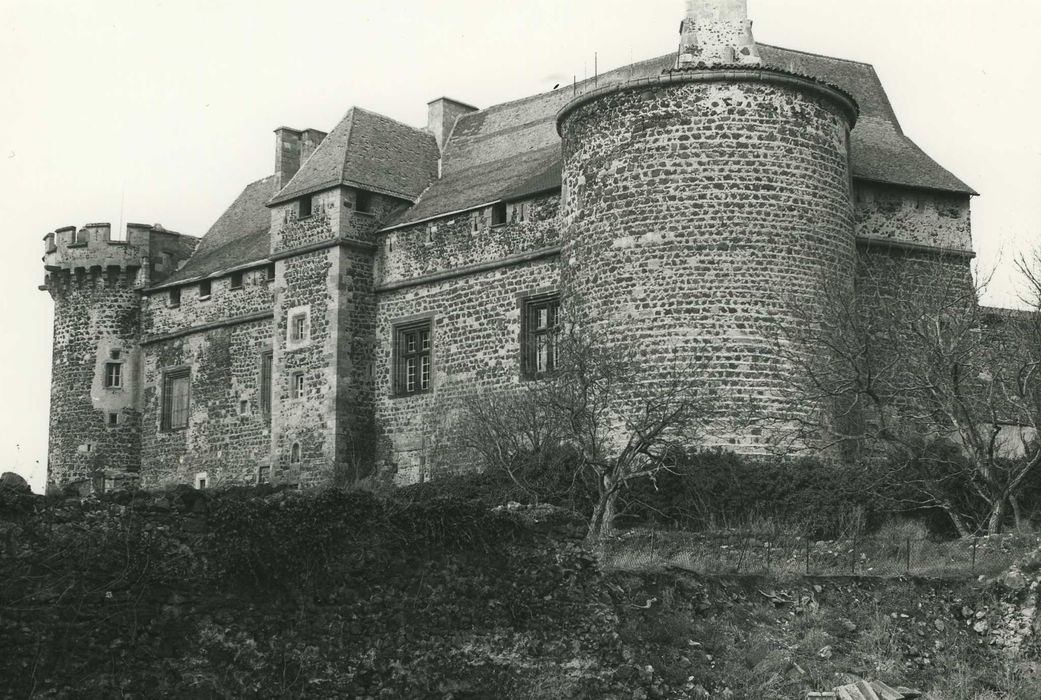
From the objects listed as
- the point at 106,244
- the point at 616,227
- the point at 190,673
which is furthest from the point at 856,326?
the point at 106,244

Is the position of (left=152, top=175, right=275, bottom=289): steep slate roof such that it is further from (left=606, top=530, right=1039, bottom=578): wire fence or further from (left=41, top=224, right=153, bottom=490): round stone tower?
(left=606, top=530, right=1039, bottom=578): wire fence

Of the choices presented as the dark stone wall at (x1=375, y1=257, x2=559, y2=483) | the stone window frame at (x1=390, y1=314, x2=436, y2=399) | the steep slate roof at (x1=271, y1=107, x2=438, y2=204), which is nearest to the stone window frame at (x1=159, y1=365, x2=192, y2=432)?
the steep slate roof at (x1=271, y1=107, x2=438, y2=204)

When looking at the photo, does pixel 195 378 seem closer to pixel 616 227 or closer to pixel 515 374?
pixel 515 374

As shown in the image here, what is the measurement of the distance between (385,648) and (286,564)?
4.11ft

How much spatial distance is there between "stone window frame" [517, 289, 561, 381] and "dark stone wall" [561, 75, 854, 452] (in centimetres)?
231

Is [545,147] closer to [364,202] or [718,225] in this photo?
[364,202]

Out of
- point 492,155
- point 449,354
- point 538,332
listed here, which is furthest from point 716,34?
point 449,354

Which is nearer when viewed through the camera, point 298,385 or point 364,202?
point 298,385

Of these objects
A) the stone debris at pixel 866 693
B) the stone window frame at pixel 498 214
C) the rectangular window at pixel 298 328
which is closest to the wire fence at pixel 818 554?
the stone debris at pixel 866 693

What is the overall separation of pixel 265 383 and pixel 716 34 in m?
14.2

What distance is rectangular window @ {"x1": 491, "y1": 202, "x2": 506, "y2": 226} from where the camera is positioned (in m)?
30.6

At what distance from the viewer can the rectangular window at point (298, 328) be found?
3309cm

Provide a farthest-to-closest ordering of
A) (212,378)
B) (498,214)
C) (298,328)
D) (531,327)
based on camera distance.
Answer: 1. (212,378)
2. (298,328)
3. (498,214)
4. (531,327)

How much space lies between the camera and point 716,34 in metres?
27.6
